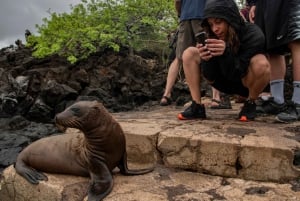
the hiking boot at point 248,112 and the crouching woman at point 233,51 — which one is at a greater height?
the crouching woman at point 233,51

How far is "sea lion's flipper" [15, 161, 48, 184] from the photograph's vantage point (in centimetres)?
377

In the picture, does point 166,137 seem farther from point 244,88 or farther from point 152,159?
point 244,88

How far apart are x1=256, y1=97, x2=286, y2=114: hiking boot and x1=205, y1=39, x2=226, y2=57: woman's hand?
4.00ft

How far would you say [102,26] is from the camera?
10.9 m

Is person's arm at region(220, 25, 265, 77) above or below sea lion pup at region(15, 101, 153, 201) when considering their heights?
above

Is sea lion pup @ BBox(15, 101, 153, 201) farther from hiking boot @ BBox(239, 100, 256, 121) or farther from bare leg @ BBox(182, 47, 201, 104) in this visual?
hiking boot @ BBox(239, 100, 256, 121)

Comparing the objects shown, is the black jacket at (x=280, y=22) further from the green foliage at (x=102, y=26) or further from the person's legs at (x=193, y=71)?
the green foliage at (x=102, y=26)

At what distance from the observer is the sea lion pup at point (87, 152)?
11.2 ft

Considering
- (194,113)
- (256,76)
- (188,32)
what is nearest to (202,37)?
(256,76)

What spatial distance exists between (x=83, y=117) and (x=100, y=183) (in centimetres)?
55

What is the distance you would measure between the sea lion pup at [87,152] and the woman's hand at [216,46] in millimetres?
1201

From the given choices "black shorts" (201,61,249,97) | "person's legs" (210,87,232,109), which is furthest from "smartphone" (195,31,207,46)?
"person's legs" (210,87,232,109)

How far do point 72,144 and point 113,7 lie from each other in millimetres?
8092

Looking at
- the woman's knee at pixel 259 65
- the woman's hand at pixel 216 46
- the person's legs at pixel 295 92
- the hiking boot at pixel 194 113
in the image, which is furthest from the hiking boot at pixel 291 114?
the woman's hand at pixel 216 46
